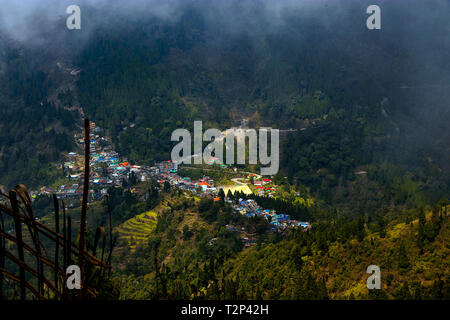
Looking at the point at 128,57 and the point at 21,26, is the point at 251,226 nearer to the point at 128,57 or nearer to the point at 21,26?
the point at 128,57

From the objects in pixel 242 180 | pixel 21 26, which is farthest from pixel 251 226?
pixel 21 26

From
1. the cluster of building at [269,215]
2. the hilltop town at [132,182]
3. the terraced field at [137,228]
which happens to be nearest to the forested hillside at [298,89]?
the hilltop town at [132,182]

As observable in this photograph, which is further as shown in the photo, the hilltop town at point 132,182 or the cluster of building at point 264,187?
the cluster of building at point 264,187

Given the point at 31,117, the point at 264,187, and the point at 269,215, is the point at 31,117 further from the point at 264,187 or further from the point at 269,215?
the point at 269,215

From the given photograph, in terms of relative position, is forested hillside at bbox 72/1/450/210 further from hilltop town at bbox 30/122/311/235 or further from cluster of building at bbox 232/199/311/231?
cluster of building at bbox 232/199/311/231

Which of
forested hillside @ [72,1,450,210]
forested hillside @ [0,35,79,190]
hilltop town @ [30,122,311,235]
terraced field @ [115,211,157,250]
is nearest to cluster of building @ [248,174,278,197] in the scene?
hilltop town @ [30,122,311,235]

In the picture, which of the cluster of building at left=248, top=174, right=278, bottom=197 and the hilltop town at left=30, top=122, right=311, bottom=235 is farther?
the cluster of building at left=248, top=174, right=278, bottom=197

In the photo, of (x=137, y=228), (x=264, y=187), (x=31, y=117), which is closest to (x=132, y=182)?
(x=137, y=228)

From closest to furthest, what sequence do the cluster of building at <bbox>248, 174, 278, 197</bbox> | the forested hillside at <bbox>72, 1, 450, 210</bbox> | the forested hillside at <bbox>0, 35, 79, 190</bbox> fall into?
the cluster of building at <bbox>248, 174, 278, 197</bbox> < the forested hillside at <bbox>0, 35, 79, 190</bbox> < the forested hillside at <bbox>72, 1, 450, 210</bbox>

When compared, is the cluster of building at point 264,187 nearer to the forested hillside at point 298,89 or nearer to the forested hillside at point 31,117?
the forested hillside at point 298,89

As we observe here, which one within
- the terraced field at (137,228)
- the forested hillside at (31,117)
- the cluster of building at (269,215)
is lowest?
the terraced field at (137,228)
